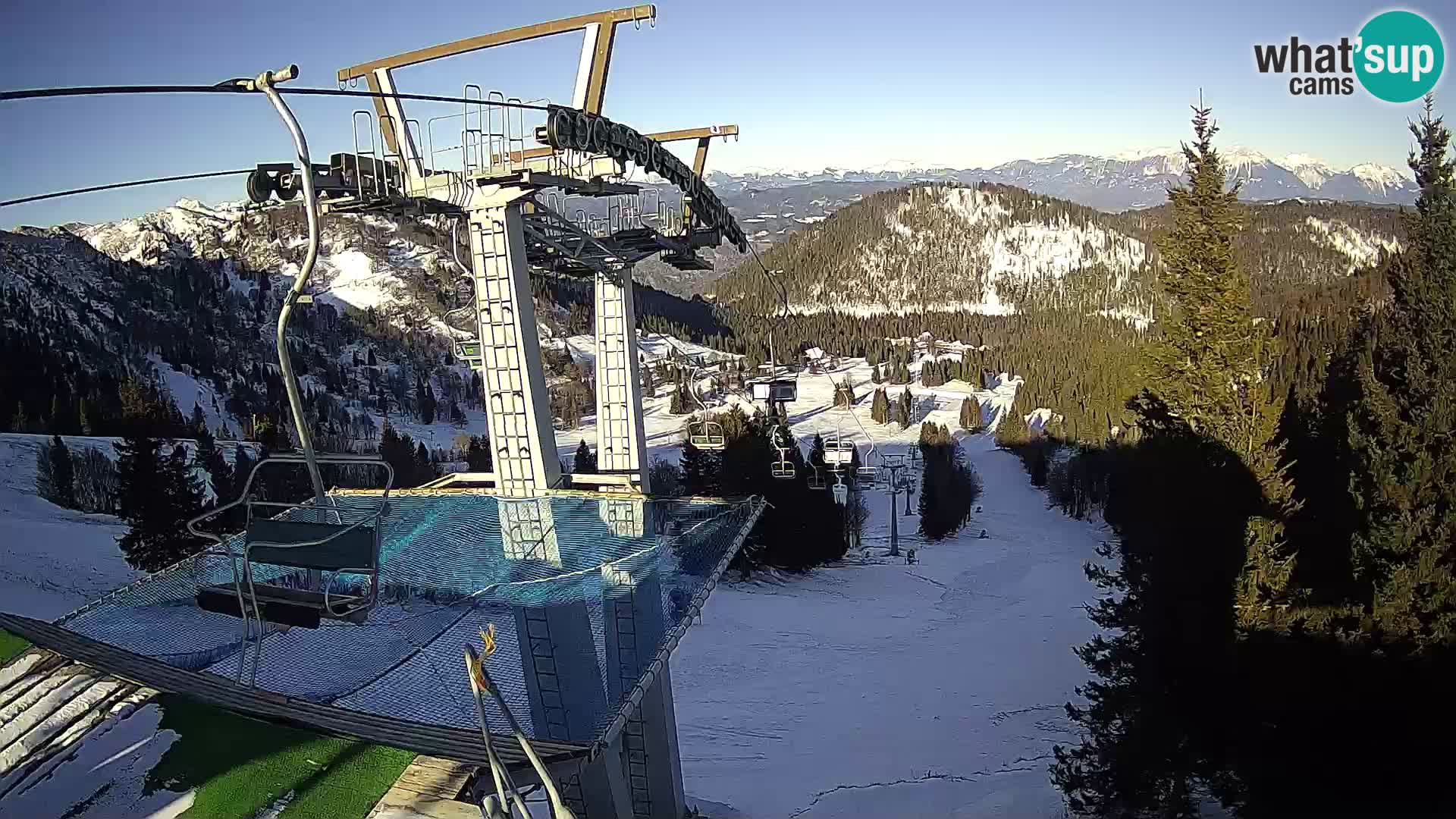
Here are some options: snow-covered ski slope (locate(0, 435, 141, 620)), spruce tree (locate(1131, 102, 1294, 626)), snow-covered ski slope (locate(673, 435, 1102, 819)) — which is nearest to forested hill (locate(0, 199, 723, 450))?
snow-covered ski slope (locate(0, 435, 141, 620))

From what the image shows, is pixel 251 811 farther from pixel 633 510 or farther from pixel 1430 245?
pixel 1430 245

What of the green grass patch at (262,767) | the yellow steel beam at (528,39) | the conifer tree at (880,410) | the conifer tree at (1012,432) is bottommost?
the conifer tree at (1012,432)

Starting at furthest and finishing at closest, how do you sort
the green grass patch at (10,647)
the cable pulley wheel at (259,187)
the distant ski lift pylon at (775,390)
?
the distant ski lift pylon at (775,390), the cable pulley wheel at (259,187), the green grass patch at (10,647)

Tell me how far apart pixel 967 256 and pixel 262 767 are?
425ft

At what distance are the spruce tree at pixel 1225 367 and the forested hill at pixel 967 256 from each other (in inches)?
4120

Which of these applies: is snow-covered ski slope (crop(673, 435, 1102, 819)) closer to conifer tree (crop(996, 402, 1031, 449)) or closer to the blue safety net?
the blue safety net

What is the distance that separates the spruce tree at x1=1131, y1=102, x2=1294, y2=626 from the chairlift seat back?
9.05 m

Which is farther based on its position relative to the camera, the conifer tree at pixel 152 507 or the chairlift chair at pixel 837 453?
the chairlift chair at pixel 837 453

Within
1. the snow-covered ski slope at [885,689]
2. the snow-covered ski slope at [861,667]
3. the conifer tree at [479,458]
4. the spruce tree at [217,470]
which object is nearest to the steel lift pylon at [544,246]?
the snow-covered ski slope at [861,667]

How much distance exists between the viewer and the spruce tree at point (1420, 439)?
895cm

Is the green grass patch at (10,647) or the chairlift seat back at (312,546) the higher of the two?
the chairlift seat back at (312,546)

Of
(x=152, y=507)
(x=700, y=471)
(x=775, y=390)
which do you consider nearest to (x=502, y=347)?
(x=775, y=390)

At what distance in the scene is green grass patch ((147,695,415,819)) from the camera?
438 cm

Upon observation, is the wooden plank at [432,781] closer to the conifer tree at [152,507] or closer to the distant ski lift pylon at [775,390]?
the distant ski lift pylon at [775,390]
